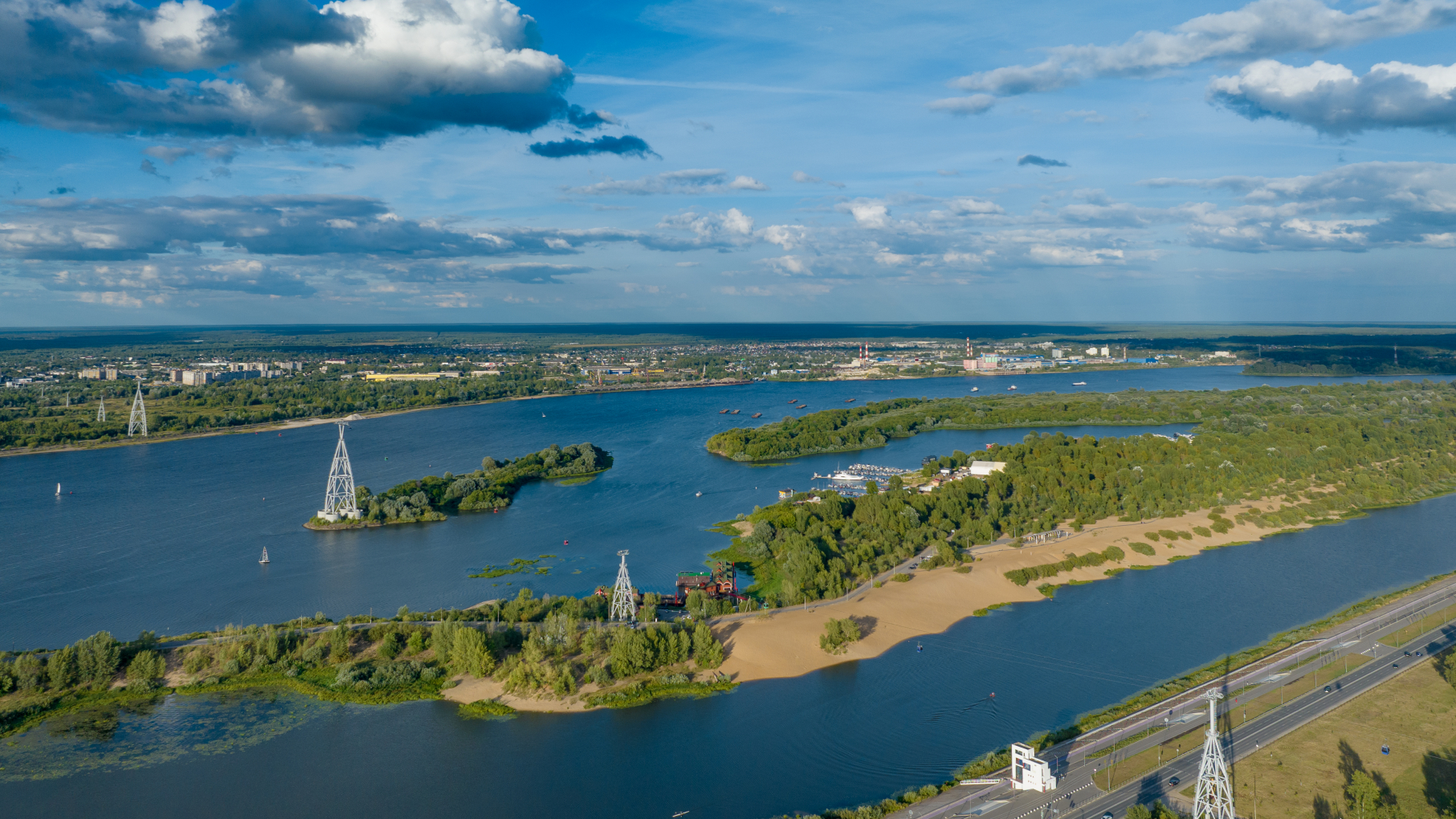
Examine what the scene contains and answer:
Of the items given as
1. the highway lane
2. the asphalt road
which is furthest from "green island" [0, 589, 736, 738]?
the highway lane

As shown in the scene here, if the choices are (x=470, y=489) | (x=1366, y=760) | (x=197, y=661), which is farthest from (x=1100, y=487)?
(x=197, y=661)

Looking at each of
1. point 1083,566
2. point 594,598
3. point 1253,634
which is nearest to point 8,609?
point 594,598

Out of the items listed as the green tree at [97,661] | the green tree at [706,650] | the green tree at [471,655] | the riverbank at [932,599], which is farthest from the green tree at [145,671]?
the riverbank at [932,599]

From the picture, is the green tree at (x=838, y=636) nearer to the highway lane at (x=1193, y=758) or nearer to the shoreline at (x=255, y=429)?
the highway lane at (x=1193, y=758)

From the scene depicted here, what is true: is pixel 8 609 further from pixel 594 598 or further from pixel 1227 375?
pixel 1227 375

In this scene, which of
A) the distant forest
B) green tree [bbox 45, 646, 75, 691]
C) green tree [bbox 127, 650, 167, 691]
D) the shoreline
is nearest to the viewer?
green tree [bbox 45, 646, 75, 691]

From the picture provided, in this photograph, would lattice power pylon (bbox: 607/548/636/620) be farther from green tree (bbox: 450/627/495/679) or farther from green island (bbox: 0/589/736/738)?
green tree (bbox: 450/627/495/679)
